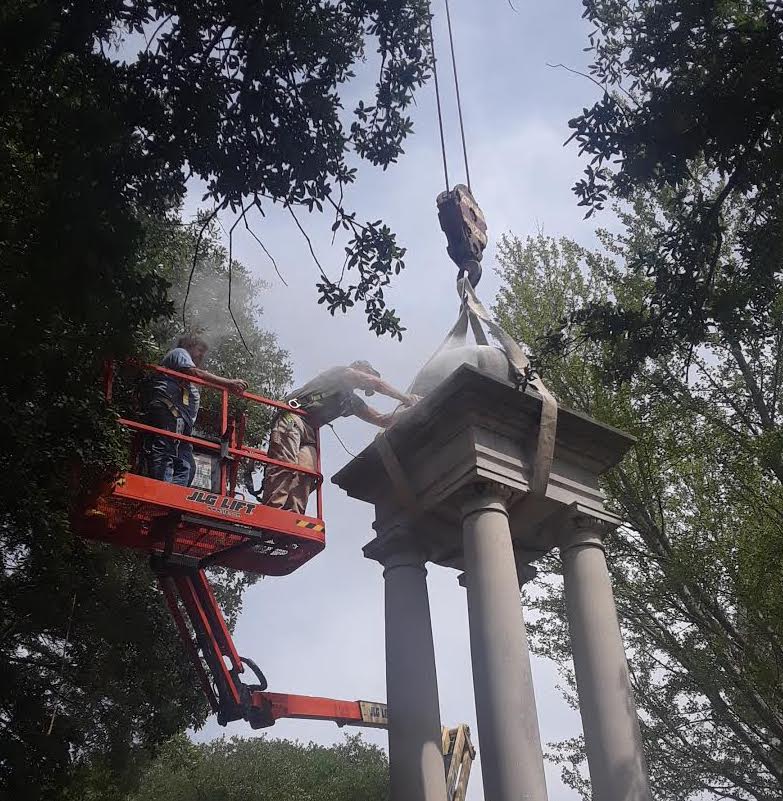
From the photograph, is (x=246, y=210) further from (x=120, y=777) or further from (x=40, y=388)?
(x=120, y=777)

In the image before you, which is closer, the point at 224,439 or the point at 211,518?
the point at 211,518

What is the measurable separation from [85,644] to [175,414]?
18.1 feet

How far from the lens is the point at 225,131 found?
7.38 metres

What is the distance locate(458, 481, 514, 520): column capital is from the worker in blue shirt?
11.0 ft

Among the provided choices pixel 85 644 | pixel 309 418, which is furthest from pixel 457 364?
pixel 85 644

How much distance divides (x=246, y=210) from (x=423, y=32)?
2.55 meters

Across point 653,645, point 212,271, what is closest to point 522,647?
point 653,645

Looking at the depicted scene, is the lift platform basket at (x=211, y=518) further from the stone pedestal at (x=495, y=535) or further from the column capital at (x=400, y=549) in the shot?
the column capital at (x=400, y=549)

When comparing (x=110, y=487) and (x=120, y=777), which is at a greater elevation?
(x=110, y=487)

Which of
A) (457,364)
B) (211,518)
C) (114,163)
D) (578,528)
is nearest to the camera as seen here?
(114,163)

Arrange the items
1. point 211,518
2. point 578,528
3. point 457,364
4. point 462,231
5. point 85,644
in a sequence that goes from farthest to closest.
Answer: point 85,644 < point 462,231 < point 211,518 < point 457,364 < point 578,528

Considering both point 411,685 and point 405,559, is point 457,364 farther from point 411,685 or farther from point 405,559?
point 411,685

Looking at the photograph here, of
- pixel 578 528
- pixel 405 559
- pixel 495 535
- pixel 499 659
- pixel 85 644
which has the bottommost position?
pixel 499 659

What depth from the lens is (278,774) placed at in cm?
3061
